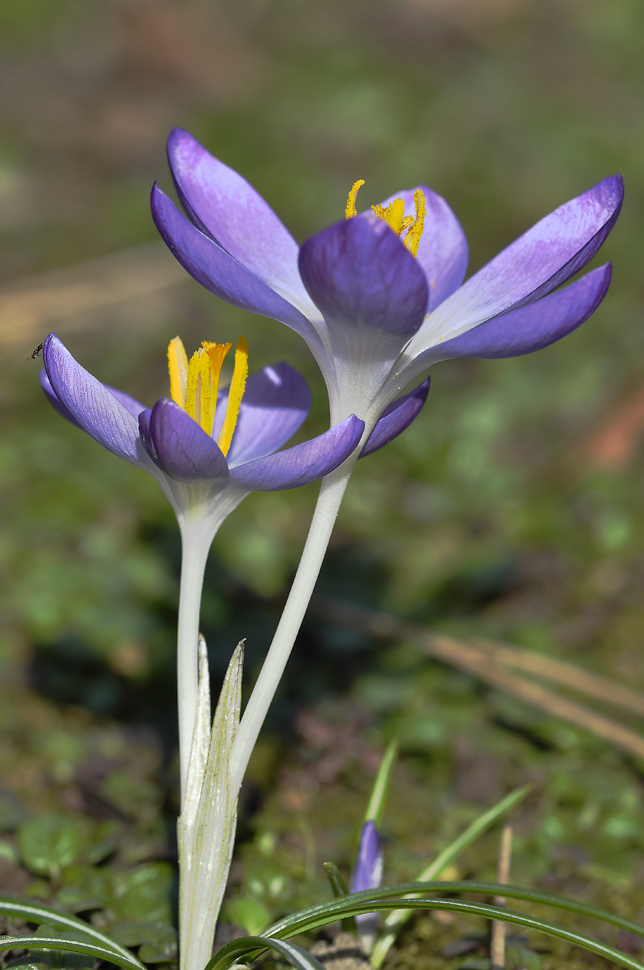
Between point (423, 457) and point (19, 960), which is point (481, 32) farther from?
point (19, 960)

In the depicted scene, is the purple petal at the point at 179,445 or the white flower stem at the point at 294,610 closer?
the purple petal at the point at 179,445

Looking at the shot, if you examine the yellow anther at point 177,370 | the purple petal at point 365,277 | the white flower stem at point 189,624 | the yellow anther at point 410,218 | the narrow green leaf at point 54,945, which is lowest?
the narrow green leaf at point 54,945

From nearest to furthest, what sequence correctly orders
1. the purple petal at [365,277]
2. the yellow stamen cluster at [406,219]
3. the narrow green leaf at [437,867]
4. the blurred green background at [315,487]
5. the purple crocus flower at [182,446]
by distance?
the purple petal at [365,277] → the purple crocus flower at [182,446] → the yellow stamen cluster at [406,219] → the narrow green leaf at [437,867] → the blurred green background at [315,487]

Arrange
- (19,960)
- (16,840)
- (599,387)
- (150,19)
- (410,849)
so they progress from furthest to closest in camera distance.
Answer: (150,19), (599,387), (410,849), (16,840), (19,960)

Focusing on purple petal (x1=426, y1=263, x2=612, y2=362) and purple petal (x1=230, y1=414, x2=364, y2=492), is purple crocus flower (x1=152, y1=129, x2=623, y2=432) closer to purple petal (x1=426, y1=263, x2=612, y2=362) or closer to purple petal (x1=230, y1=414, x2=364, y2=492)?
purple petal (x1=426, y1=263, x2=612, y2=362)

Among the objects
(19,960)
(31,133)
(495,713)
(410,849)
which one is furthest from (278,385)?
(31,133)

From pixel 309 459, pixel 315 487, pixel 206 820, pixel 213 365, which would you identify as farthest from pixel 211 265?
Answer: pixel 315 487

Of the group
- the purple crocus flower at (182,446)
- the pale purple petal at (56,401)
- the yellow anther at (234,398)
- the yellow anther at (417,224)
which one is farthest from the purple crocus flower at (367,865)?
the yellow anther at (417,224)

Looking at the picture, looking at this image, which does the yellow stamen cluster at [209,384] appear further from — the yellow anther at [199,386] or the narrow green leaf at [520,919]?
the narrow green leaf at [520,919]
